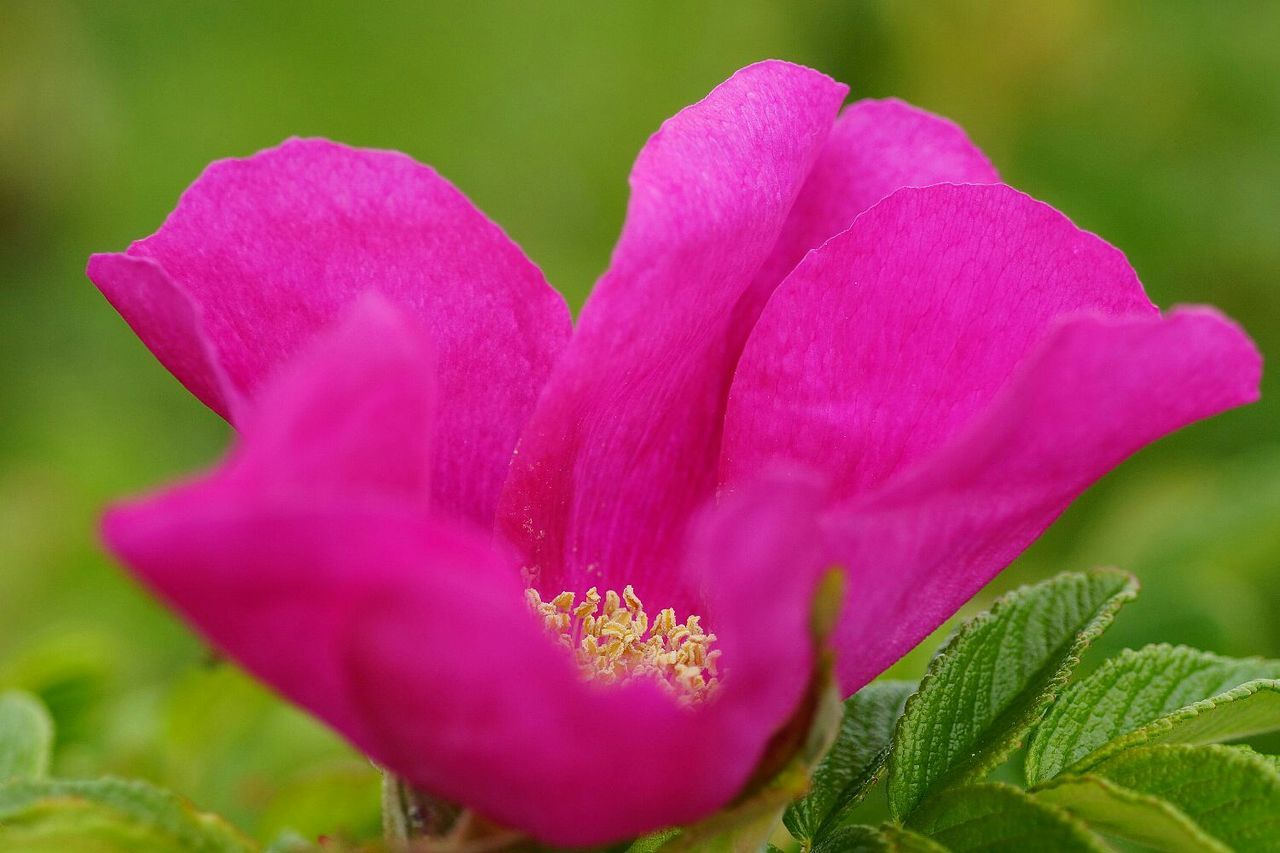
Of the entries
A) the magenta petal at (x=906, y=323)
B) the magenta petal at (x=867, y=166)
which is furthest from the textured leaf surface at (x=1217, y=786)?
the magenta petal at (x=867, y=166)

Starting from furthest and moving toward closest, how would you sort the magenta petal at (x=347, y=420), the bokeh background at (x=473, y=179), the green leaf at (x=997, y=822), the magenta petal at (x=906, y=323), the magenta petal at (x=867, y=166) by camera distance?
the bokeh background at (x=473, y=179)
the magenta petal at (x=867, y=166)
the magenta petal at (x=906, y=323)
the green leaf at (x=997, y=822)
the magenta petal at (x=347, y=420)

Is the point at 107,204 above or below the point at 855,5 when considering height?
below

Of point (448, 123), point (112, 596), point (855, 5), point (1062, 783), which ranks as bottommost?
point (112, 596)

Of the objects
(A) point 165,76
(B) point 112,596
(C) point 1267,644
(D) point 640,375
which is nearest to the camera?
(D) point 640,375

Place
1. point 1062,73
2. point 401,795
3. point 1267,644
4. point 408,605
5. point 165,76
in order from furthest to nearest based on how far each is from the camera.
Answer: point 165,76 → point 1062,73 → point 1267,644 → point 401,795 → point 408,605

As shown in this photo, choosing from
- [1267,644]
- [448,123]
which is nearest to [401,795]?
[1267,644]

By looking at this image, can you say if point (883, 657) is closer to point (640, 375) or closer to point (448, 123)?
point (640, 375)

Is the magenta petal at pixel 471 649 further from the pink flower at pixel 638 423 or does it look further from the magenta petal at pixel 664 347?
the magenta petal at pixel 664 347
